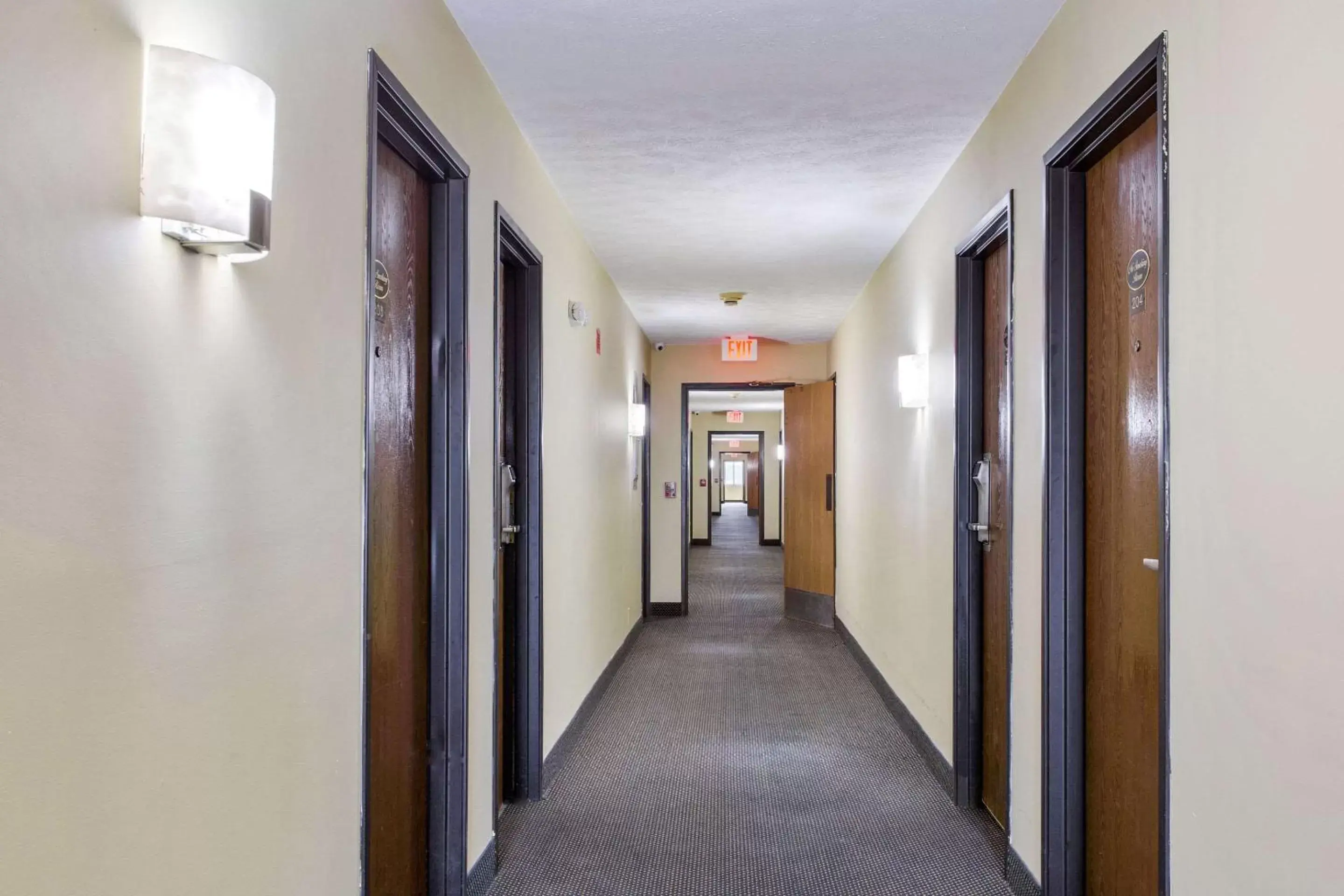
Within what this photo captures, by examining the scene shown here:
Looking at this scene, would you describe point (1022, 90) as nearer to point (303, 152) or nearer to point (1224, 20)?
point (1224, 20)

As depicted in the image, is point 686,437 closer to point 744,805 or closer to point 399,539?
point 744,805

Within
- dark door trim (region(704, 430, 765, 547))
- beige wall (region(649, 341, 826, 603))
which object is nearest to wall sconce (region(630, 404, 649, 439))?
beige wall (region(649, 341, 826, 603))

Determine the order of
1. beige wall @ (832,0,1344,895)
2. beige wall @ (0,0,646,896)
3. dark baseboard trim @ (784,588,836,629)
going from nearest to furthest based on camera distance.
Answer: beige wall @ (0,0,646,896) → beige wall @ (832,0,1344,895) → dark baseboard trim @ (784,588,836,629)

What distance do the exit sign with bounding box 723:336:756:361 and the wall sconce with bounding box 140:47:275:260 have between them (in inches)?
233

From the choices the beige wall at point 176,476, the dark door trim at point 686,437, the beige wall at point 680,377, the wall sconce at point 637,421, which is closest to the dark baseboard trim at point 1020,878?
the beige wall at point 176,476

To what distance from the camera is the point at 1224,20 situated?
56.2 inches

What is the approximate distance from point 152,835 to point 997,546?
8.52 feet

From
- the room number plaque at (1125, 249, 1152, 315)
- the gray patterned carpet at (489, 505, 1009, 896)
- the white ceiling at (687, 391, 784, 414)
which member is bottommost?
the gray patterned carpet at (489, 505, 1009, 896)

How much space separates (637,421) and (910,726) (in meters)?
2.99

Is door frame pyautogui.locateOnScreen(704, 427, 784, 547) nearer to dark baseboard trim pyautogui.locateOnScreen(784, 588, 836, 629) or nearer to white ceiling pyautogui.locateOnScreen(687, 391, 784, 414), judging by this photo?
white ceiling pyautogui.locateOnScreen(687, 391, 784, 414)

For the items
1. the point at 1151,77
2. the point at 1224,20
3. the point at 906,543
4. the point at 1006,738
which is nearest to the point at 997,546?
the point at 1006,738

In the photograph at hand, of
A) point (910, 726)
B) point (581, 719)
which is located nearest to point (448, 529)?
point (581, 719)

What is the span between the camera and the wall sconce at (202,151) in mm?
1021

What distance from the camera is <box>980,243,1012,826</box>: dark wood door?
2908mm
